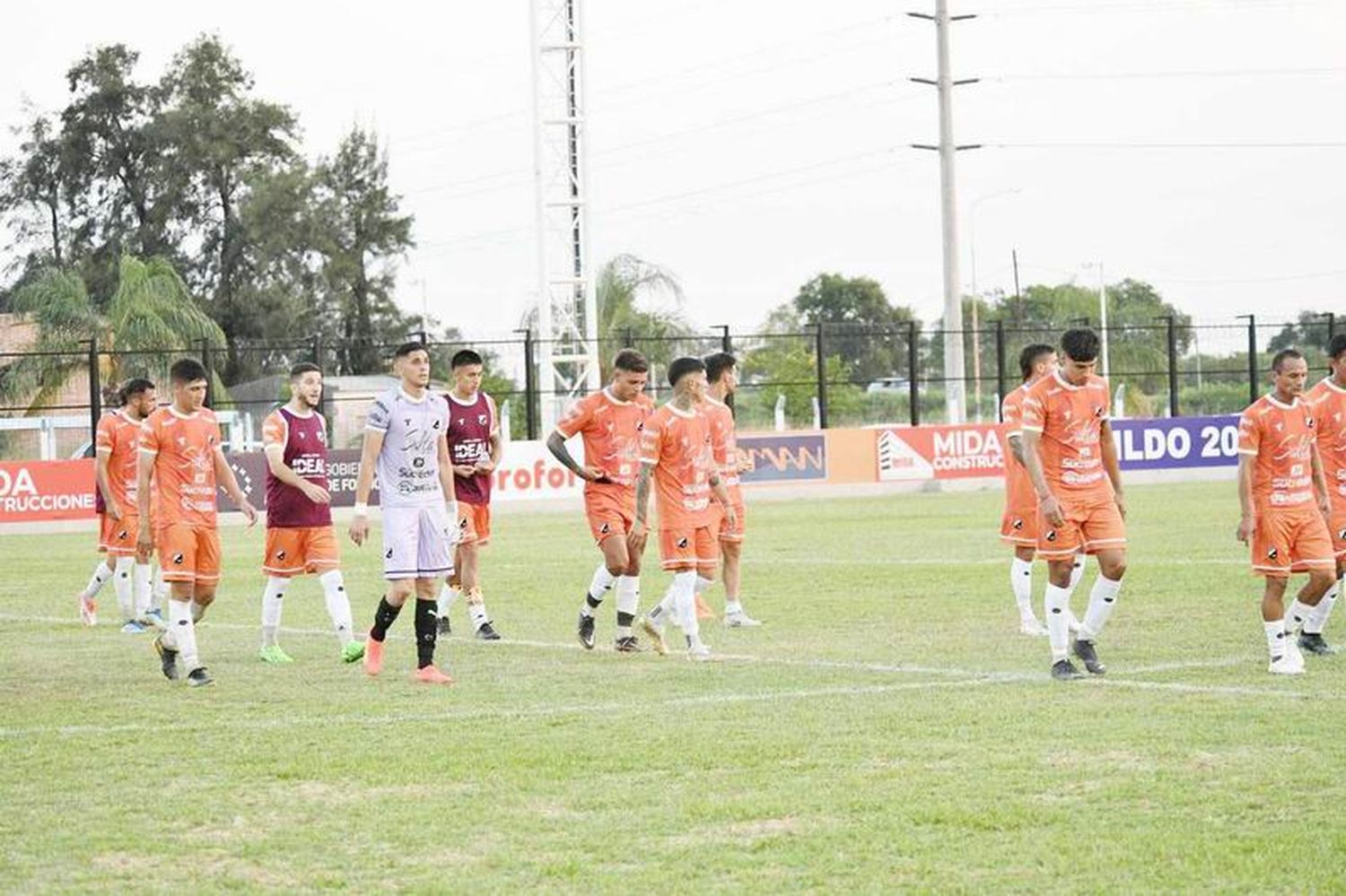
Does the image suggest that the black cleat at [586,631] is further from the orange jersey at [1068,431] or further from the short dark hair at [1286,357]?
the short dark hair at [1286,357]

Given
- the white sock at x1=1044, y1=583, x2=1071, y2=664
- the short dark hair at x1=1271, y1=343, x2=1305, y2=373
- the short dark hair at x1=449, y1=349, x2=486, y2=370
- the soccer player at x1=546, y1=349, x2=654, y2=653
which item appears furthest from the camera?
the short dark hair at x1=449, y1=349, x2=486, y2=370

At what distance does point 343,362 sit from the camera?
222 ft

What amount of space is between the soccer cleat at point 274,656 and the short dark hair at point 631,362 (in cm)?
328

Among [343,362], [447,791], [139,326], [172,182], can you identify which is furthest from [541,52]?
[447,791]

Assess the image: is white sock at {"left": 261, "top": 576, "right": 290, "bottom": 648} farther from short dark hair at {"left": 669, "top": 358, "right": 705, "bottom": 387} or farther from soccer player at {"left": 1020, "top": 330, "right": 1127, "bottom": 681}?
soccer player at {"left": 1020, "top": 330, "right": 1127, "bottom": 681}

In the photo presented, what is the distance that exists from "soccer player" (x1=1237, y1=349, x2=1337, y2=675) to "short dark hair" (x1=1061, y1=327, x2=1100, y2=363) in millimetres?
1121

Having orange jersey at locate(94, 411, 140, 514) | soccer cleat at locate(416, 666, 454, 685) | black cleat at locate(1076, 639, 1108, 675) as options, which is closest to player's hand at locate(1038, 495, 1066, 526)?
black cleat at locate(1076, 639, 1108, 675)

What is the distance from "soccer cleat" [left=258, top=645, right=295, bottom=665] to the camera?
15297 mm

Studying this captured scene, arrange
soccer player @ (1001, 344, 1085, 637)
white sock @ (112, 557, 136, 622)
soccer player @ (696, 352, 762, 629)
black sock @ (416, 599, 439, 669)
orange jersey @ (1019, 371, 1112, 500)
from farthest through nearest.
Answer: white sock @ (112, 557, 136, 622) < soccer player @ (696, 352, 762, 629) < soccer player @ (1001, 344, 1085, 637) < black sock @ (416, 599, 439, 669) < orange jersey @ (1019, 371, 1112, 500)

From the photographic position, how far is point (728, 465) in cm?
1783

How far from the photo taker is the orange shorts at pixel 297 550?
15.4m

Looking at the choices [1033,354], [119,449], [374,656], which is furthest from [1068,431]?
[119,449]

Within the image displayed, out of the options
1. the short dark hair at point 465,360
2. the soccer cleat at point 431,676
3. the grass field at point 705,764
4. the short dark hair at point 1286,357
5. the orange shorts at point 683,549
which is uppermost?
the short dark hair at point 465,360

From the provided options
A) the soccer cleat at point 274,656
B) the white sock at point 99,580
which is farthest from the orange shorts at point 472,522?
the white sock at point 99,580
